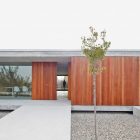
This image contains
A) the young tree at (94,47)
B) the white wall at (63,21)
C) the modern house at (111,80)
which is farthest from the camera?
the white wall at (63,21)

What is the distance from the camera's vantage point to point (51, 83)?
16203 mm

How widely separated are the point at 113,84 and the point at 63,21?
17.5m

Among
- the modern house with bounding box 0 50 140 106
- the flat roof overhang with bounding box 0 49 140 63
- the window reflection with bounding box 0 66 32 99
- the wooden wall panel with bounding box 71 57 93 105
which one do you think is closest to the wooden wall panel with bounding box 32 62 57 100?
the window reflection with bounding box 0 66 32 99

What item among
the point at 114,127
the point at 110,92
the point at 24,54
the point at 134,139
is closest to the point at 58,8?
the point at 24,54

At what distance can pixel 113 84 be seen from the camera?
13.1 metres

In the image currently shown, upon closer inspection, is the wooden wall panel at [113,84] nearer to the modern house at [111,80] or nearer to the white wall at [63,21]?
the modern house at [111,80]

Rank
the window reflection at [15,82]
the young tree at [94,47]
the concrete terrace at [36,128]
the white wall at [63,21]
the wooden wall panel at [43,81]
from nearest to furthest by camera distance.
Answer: the concrete terrace at [36,128], the young tree at [94,47], the wooden wall panel at [43,81], the window reflection at [15,82], the white wall at [63,21]

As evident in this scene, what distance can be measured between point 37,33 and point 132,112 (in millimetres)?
24421

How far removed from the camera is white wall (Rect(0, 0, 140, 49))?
22.1 m

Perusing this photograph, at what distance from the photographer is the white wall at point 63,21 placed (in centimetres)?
2209

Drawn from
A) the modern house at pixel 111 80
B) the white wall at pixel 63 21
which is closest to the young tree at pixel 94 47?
the modern house at pixel 111 80

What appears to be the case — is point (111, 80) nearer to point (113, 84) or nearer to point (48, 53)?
point (113, 84)

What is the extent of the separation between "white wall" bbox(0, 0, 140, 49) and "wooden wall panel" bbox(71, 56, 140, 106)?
434 centimetres

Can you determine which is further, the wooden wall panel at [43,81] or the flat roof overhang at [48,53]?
the wooden wall panel at [43,81]
